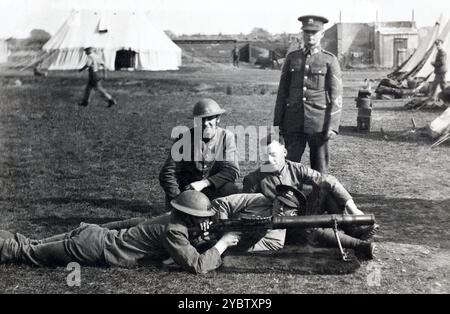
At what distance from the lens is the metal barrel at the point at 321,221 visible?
435 cm

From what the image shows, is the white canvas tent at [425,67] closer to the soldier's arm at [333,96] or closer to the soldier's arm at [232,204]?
the soldier's arm at [333,96]

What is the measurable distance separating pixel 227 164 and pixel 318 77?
56.2 inches

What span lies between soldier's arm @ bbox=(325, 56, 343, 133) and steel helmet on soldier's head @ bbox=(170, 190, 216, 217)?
2.04 metres

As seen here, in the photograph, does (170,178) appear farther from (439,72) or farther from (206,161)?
(439,72)

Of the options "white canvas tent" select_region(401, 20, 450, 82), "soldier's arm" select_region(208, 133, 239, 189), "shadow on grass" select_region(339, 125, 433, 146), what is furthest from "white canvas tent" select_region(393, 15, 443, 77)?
"soldier's arm" select_region(208, 133, 239, 189)

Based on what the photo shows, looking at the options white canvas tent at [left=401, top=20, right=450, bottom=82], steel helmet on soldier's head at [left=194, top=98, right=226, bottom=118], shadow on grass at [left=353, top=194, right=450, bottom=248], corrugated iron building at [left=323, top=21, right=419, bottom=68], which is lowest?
shadow on grass at [left=353, top=194, right=450, bottom=248]

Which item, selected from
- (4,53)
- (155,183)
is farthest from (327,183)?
(4,53)

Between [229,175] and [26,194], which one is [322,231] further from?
[26,194]

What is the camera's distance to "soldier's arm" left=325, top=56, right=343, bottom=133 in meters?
5.73

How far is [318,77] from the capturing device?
5766 mm

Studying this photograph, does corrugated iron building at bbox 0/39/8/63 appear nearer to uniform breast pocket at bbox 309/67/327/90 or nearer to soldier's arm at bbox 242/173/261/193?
uniform breast pocket at bbox 309/67/327/90

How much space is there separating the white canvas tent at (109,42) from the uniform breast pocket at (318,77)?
2568cm

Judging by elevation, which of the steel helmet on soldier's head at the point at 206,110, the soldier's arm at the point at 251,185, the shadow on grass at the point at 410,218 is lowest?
the shadow on grass at the point at 410,218

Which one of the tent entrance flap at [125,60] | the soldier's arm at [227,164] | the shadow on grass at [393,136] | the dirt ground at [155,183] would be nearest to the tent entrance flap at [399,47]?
the tent entrance flap at [125,60]
